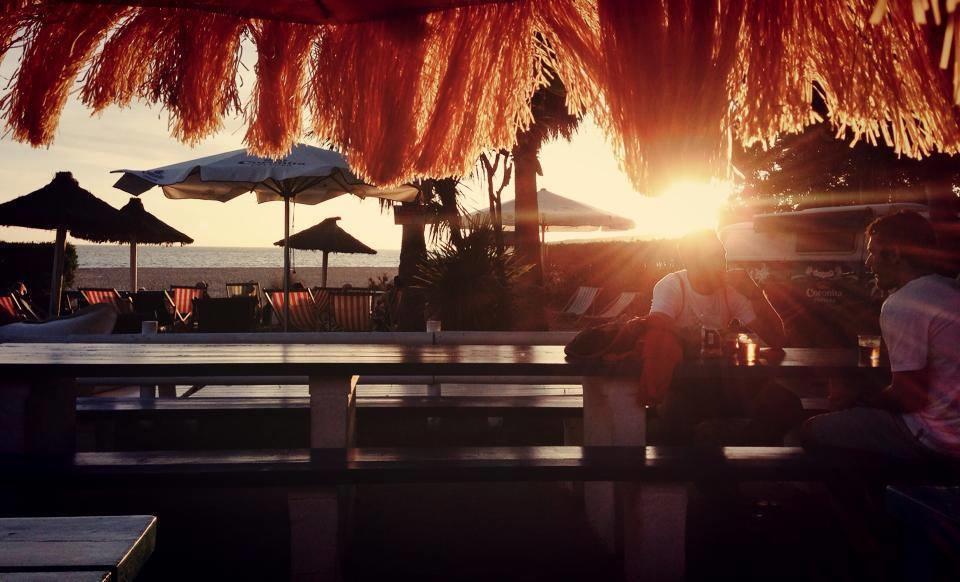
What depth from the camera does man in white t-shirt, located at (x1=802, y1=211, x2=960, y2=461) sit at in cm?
273

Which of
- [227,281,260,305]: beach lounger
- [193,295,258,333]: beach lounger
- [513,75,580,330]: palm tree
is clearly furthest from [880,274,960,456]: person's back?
[227,281,260,305]: beach lounger

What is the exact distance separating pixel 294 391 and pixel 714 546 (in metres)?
5.56

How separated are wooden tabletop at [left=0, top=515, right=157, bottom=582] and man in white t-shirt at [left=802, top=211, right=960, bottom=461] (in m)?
2.52

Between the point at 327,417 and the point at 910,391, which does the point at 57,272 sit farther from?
the point at 910,391

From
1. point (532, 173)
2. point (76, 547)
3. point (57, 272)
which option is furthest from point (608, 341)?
point (532, 173)

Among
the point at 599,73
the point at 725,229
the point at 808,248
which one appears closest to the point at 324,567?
the point at 599,73

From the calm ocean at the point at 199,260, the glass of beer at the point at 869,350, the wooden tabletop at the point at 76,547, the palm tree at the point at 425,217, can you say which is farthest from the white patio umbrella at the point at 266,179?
the calm ocean at the point at 199,260

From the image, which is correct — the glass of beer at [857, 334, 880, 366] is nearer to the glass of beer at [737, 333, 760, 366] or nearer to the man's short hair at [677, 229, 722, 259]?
the glass of beer at [737, 333, 760, 366]

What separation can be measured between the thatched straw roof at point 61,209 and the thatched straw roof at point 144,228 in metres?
1.76

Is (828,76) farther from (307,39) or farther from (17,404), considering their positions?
(17,404)

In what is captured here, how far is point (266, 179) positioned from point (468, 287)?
3086 mm

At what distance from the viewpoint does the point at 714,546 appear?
3.74m

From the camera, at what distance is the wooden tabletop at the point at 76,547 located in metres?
1.35

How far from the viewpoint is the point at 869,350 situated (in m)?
3.79
